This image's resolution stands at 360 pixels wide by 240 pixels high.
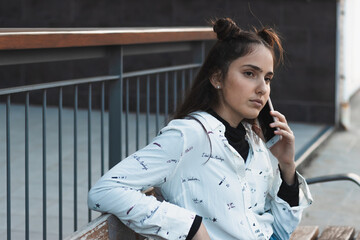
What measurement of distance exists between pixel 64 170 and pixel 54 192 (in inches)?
30.3

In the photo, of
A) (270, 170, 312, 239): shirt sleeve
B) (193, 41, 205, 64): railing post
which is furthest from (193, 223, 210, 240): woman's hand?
(193, 41, 205, 64): railing post

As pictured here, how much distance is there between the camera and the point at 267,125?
283 cm

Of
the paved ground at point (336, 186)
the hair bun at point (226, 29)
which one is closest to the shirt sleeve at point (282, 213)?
the hair bun at point (226, 29)

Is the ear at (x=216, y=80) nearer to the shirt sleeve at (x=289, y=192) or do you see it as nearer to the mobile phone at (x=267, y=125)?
the mobile phone at (x=267, y=125)

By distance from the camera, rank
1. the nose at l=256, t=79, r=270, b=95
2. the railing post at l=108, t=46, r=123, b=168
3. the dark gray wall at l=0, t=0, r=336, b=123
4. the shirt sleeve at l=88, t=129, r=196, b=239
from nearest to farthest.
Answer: the shirt sleeve at l=88, t=129, r=196, b=239 < the nose at l=256, t=79, r=270, b=95 < the railing post at l=108, t=46, r=123, b=168 < the dark gray wall at l=0, t=0, r=336, b=123

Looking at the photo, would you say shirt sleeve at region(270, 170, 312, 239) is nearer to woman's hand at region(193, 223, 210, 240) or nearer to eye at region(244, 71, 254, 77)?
eye at region(244, 71, 254, 77)

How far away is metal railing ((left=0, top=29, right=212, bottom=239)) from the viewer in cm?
303

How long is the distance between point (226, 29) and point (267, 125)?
401 mm

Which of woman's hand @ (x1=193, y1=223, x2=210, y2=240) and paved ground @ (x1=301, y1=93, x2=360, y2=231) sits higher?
woman's hand @ (x1=193, y1=223, x2=210, y2=240)

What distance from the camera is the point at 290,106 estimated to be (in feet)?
31.3

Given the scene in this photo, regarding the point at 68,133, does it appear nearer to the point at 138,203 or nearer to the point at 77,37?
the point at 77,37

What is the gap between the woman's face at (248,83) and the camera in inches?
102

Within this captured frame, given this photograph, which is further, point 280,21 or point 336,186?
point 280,21

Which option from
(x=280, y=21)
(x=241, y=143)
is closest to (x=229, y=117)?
(x=241, y=143)
